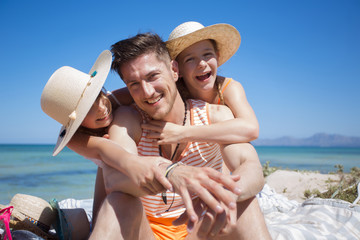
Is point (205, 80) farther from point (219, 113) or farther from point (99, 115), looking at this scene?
point (99, 115)

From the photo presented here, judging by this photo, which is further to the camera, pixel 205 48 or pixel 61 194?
pixel 61 194

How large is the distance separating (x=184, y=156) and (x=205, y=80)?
942 mm

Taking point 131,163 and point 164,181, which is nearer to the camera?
point 164,181

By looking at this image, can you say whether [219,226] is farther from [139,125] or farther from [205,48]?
[205,48]

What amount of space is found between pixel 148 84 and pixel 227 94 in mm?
971

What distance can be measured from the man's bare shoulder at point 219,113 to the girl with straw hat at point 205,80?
6cm

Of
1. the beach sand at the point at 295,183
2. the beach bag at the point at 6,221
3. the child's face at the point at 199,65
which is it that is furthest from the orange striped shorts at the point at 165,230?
the beach sand at the point at 295,183

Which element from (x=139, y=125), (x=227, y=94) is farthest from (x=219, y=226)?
(x=227, y=94)

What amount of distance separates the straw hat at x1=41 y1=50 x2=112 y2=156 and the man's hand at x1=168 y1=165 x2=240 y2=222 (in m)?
1.11

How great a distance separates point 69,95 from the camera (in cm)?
256

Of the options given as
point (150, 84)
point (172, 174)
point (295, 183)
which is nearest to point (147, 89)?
point (150, 84)

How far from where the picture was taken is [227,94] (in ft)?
10.6

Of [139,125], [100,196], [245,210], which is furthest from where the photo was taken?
[100,196]

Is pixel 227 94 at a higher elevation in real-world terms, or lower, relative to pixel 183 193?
higher
